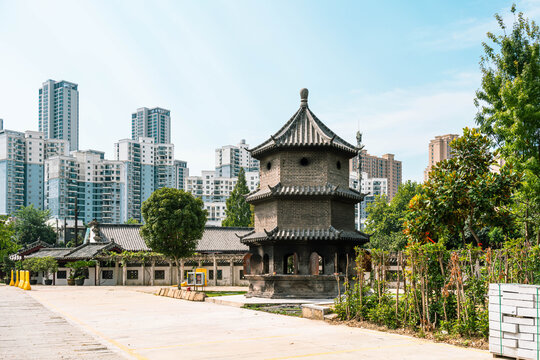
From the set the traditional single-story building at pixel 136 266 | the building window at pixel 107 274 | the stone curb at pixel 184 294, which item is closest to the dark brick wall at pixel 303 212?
the stone curb at pixel 184 294

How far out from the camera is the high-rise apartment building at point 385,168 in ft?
602

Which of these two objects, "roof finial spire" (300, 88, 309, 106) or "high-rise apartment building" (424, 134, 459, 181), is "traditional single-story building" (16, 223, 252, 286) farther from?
"high-rise apartment building" (424, 134, 459, 181)

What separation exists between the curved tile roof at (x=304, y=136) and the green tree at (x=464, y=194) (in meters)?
7.43

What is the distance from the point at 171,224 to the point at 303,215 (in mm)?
15911

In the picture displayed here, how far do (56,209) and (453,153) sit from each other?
13566 centimetres

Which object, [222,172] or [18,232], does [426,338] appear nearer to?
[18,232]

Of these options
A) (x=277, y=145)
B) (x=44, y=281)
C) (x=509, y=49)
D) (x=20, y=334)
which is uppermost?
(x=509, y=49)

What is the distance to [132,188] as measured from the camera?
155 metres

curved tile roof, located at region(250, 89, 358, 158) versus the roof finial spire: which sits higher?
the roof finial spire

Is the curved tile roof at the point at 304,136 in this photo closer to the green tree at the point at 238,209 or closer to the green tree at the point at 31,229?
the green tree at the point at 238,209

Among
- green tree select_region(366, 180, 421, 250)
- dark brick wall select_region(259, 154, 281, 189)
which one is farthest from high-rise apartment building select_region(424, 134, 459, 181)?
dark brick wall select_region(259, 154, 281, 189)

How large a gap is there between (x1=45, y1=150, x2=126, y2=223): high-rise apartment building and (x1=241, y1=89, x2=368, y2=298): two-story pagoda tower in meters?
123

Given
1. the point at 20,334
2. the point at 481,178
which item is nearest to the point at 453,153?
the point at 481,178

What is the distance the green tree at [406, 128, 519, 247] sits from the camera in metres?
19.4
